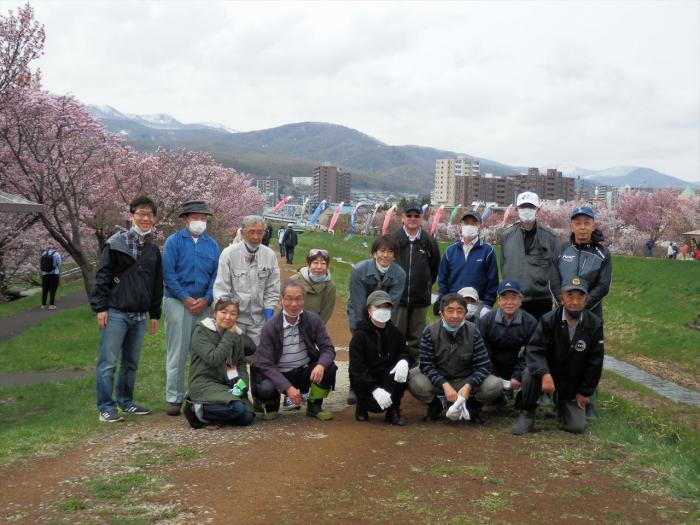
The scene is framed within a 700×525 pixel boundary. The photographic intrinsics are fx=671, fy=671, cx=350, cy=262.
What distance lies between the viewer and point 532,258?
22.1ft

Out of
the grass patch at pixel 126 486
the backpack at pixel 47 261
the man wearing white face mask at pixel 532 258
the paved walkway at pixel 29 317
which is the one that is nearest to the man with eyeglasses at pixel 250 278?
the grass patch at pixel 126 486

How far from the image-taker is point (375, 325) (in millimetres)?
6371

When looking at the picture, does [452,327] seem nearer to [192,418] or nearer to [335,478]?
[335,478]

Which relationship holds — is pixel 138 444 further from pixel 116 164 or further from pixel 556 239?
pixel 116 164

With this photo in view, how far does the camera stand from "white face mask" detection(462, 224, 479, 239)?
7.02 m

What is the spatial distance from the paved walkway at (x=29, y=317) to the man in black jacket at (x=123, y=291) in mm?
8694

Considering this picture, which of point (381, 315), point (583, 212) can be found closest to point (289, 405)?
point (381, 315)

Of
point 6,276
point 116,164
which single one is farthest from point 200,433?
point 6,276

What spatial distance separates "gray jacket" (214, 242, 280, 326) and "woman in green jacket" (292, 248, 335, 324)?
357mm

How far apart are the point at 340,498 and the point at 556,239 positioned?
3.68 meters

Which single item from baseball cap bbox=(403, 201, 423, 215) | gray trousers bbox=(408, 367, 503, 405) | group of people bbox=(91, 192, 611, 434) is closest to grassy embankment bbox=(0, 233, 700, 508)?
group of people bbox=(91, 192, 611, 434)

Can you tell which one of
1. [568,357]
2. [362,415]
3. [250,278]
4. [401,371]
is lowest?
[362,415]

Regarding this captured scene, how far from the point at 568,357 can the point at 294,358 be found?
254 cm

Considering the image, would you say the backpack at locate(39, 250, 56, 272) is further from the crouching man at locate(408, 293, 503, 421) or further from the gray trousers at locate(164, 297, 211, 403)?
the crouching man at locate(408, 293, 503, 421)
